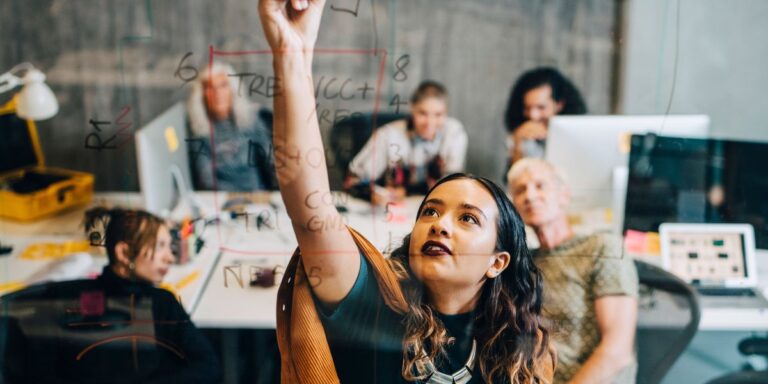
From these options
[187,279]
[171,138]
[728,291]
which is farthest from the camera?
[728,291]

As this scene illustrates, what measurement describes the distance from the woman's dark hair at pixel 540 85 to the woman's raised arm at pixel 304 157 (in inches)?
11.0

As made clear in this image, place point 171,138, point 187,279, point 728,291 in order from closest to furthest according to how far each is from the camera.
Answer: point 171,138, point 187,279, point 728,291

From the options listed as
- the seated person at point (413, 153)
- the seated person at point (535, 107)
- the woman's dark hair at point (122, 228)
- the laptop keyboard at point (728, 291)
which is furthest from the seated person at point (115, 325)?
the laptop keyboard at point (728, 291)

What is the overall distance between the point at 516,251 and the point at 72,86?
2.10 ft

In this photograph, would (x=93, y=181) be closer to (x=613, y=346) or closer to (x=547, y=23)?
(x=547, y=23)

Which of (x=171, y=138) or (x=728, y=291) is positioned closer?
(x=171, y=138)

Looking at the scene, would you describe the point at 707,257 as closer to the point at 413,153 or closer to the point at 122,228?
the point at 413,153

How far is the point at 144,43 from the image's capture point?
3.15ft

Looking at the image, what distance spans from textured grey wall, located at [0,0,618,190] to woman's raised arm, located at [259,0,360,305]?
0.02 meters

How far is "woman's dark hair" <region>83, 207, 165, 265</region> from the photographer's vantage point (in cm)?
102

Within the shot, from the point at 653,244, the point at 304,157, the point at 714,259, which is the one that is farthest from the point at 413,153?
the point at 714,259

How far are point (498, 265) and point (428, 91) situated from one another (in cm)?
26

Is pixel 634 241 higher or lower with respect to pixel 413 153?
lower

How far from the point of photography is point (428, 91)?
1.03m
